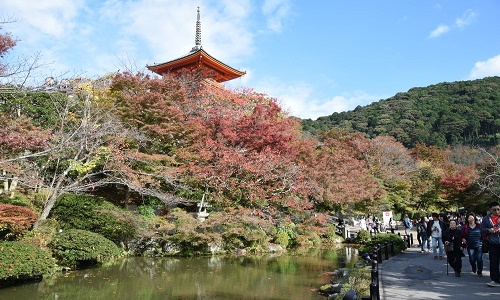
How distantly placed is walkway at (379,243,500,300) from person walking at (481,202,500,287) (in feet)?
0.83

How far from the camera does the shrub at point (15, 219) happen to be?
30.6 ft

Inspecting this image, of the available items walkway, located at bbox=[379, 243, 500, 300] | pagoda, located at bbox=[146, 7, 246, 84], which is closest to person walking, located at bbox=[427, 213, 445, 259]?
walkway, located at bbox=[379, 243, 500, 300]

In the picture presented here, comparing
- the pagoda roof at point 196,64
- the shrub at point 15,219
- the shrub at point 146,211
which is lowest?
the shrub at point 15,219

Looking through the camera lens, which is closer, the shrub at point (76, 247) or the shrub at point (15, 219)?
the shrub at point (15, 219)

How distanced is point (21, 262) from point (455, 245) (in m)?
9.18

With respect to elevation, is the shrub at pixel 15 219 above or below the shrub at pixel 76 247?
above

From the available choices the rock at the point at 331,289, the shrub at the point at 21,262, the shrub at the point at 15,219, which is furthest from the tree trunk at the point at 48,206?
the rock at the point at 331,289

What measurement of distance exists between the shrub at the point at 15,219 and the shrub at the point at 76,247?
0.87 metres

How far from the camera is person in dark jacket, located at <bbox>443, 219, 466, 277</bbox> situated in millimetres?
7566

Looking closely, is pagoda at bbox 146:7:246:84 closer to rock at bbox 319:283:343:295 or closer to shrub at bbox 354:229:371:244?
shrub at bbox 354:229:371:244

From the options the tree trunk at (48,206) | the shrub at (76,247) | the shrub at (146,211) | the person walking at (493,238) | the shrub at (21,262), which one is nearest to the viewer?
the person walking at (493,238)

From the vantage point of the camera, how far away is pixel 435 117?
62000 millimetres

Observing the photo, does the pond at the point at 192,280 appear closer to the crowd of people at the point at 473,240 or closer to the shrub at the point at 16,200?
the crowd of people at the point at 473,240

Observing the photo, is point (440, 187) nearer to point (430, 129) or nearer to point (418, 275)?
point (418, 275)
